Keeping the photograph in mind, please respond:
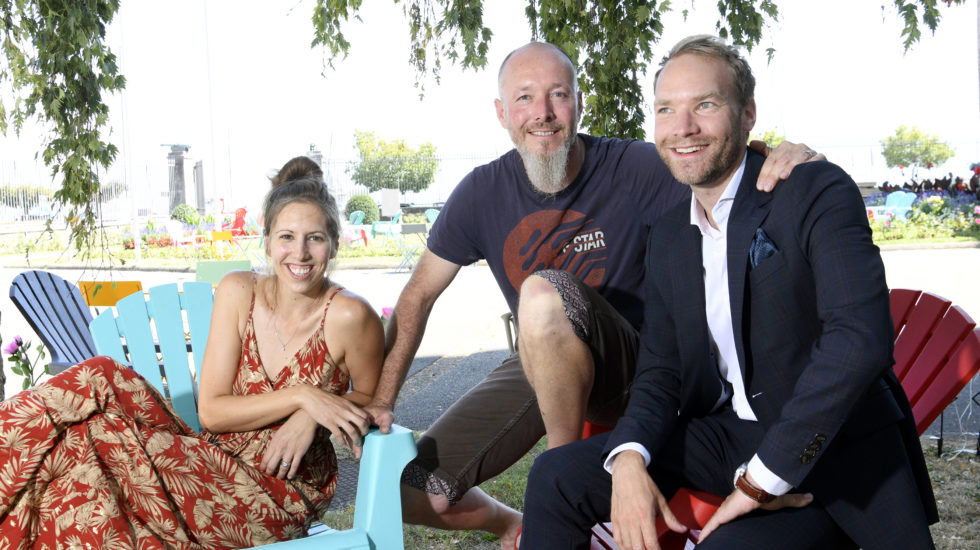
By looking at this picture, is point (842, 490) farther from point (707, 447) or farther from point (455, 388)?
point (455, 388)

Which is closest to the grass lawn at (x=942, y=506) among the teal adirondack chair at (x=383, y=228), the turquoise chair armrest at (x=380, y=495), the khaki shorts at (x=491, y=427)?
the khaki shorts at (x=491, y=427)

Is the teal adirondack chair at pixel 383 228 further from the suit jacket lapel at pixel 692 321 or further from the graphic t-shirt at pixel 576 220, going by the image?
the suit jacket lapel at pixel 692 321

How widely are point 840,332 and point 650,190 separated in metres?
1.23

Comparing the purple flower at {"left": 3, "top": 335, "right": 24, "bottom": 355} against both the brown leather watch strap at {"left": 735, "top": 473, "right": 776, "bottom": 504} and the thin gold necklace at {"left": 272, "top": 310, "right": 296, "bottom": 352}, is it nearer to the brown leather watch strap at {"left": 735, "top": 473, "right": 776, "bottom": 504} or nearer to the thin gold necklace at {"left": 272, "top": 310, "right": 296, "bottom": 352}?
the thin gold necklace at {"left": 272, "top": 310, "right": 296, "bottom": 352}

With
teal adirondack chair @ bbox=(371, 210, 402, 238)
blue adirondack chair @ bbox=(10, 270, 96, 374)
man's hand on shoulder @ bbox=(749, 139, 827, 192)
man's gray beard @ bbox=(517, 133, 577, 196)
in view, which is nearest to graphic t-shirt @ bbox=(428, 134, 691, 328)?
man's gray beard @ bbox=(517, 133, 577, 196)

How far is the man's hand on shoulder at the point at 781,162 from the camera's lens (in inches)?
80.1

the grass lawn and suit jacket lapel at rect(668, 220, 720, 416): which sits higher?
suit jacket lapel at rect(668, 220, 720, 416)

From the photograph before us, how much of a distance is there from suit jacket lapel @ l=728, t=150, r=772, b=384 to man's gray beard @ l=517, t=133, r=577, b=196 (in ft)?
3.10

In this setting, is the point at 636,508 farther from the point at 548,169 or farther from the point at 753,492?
the point at 548,169

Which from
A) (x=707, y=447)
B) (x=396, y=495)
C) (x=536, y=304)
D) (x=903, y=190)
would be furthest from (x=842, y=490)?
(x=903, y=190)

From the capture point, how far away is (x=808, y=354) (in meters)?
1.99

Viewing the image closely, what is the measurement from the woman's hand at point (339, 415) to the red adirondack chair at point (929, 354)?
0.76 metres

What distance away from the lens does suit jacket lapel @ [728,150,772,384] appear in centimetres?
202

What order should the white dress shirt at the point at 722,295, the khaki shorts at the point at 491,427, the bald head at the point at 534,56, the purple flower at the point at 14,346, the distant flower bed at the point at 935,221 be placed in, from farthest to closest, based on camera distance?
the distant flower bed at the point at 935,221 → the purple flower at the point at 14,346 → the bald head at the point at 534,56 → the khaki shorts at the point at 491,427 → the white dress shirt at the point at 722,295
